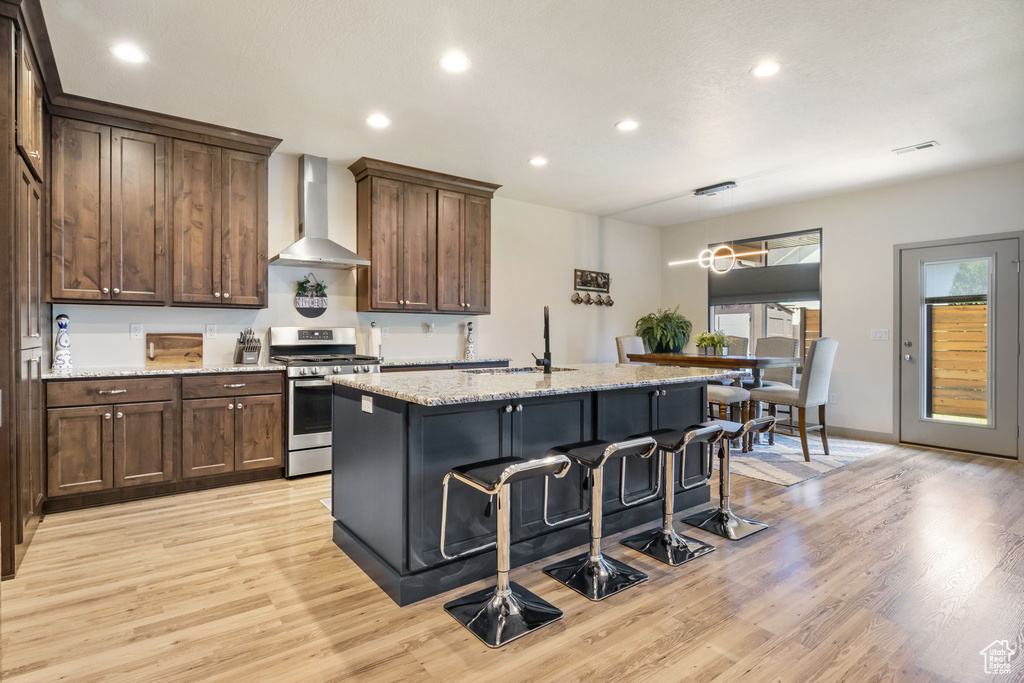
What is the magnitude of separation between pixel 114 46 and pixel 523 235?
159 inches

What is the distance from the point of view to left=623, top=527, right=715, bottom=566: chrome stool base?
263 cm

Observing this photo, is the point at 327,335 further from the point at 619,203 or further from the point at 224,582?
the point at 619,203

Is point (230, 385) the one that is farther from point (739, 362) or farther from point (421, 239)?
point (739, 362)

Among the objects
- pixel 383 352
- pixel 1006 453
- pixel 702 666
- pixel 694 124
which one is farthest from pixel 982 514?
pixel 383 352

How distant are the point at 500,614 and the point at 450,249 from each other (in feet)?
12.3

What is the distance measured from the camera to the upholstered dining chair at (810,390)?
185 inches

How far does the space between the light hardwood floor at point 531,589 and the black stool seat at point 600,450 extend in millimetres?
591

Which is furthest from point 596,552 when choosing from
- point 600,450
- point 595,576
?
point 600,450

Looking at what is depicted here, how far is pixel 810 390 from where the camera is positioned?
4773 mm

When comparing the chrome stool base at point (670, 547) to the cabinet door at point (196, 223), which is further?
the cabinet door at point (196, 223)

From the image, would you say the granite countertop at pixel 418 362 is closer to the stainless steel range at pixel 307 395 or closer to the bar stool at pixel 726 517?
the stainless steel range at pixel 307 395

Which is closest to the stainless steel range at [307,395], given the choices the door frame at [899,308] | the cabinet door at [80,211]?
the cabinet door at [80,211]

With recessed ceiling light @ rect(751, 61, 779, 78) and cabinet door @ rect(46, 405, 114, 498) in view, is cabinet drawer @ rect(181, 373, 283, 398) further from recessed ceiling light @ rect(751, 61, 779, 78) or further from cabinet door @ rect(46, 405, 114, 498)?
recessed ceiling light @ rect(751, 61, 779, 78)

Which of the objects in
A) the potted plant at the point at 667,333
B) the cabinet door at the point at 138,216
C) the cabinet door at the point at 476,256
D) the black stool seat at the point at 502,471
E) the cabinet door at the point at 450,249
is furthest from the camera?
the potted plant at the point at 667,333
